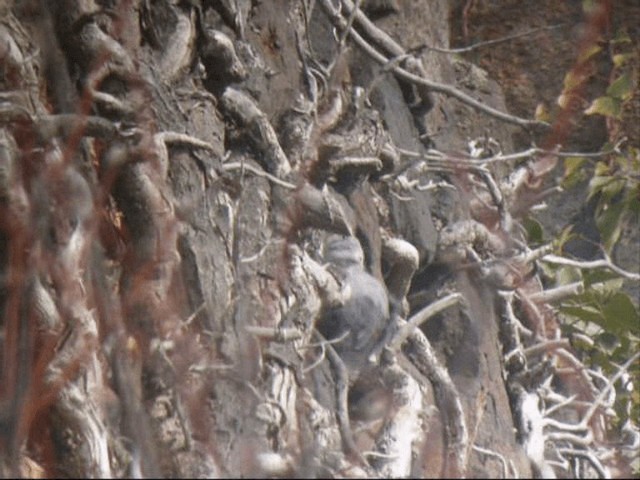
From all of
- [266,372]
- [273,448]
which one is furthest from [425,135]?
[273,448]

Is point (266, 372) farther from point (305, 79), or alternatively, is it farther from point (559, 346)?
point (559, 346)

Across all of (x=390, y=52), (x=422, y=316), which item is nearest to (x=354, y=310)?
(x=422, y=316)

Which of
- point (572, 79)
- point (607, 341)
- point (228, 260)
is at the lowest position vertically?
point (228, 260)

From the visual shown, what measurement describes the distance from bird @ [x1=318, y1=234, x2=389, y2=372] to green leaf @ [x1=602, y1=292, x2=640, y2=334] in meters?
0.64

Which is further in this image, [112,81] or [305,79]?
[305,79]

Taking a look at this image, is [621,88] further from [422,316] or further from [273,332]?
[273,332]

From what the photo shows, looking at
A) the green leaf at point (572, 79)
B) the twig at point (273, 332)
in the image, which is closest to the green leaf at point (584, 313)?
the green leaf at point (572, 79)

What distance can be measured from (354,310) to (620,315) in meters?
0.74

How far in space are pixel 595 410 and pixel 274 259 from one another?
0.72 metres

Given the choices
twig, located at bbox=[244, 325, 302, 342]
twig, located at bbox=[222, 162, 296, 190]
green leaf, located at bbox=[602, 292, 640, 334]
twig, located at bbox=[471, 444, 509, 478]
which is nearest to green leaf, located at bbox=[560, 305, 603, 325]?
green leaf, located at bbox=[602, 292, 640, 334]

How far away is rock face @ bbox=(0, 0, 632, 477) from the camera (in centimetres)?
130

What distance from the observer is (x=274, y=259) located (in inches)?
62.2

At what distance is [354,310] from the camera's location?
1738 mm

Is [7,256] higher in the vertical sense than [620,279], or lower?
lower
